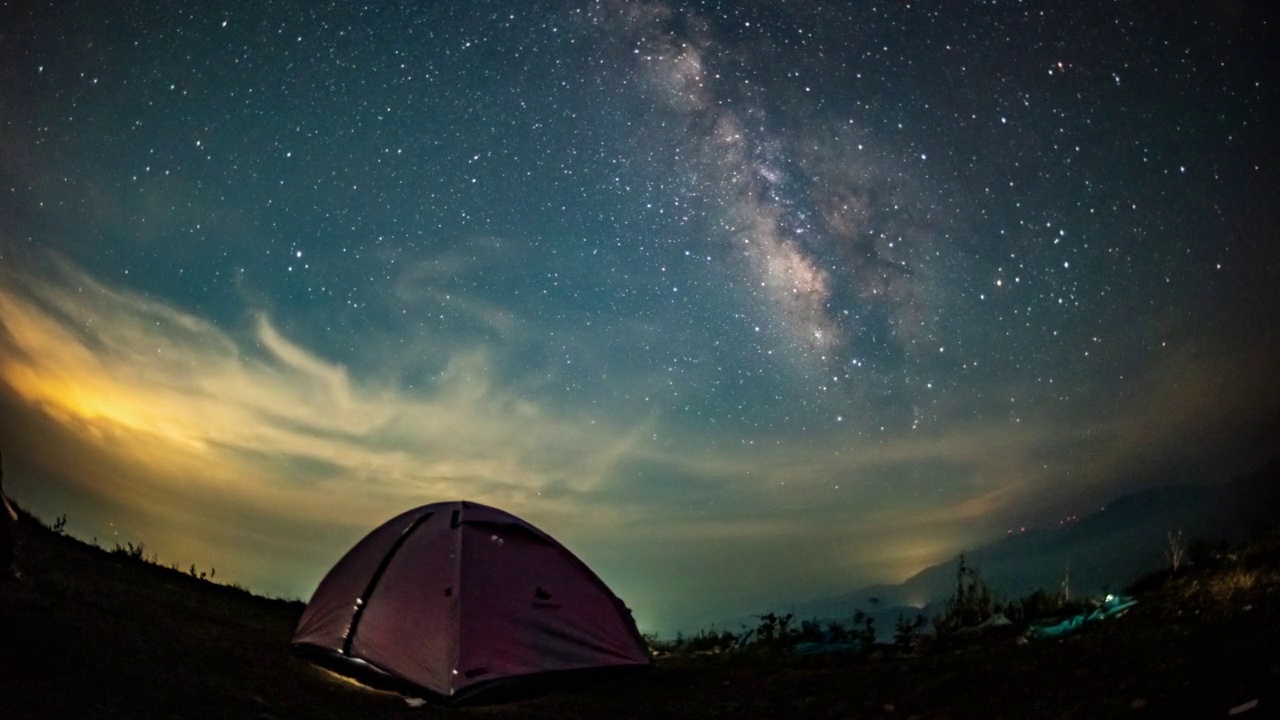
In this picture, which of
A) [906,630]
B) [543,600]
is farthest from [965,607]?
[543,600]

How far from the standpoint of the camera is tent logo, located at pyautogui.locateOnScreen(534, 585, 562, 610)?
7.34 m

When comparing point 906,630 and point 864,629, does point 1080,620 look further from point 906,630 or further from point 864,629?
point 864,629

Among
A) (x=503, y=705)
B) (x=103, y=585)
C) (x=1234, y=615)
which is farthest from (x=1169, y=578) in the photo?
(x=103, y=585)

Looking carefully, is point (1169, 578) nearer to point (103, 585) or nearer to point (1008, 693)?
point (1008, 693)

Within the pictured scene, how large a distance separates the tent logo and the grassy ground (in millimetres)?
810

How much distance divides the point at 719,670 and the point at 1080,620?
3.51m

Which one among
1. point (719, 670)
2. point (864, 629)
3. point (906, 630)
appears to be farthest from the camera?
point (864, 629)

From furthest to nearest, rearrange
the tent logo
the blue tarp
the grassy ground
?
the tent logo → the blue tarp → the grassy ground

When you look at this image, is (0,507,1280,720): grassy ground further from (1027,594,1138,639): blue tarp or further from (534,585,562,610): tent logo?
(534,585,562,610): tent logo

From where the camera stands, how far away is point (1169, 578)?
746 centimetres

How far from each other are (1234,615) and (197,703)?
7086 millimetres

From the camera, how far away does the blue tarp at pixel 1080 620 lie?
22.1 ft

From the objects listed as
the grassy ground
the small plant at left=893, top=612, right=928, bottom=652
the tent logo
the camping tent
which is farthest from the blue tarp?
the tent logo

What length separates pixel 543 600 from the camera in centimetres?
739
